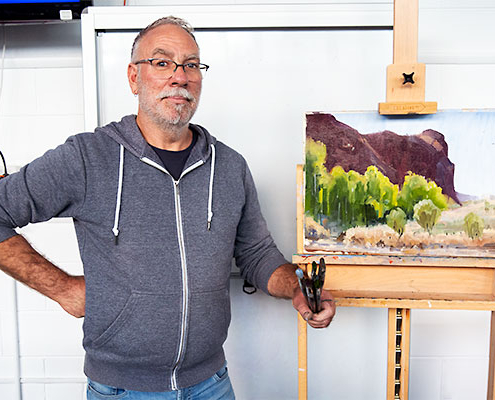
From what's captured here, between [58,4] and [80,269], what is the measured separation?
0.94 meters

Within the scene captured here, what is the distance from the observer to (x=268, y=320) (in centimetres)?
166

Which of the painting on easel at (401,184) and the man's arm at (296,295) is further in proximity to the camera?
the painting on easel at (401,184)

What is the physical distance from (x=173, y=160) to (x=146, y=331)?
15.9 inches

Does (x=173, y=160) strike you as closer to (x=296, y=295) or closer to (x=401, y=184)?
(x=296, y=295)

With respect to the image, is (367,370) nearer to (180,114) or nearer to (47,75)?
(180,114)

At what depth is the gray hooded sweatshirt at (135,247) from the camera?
1121 millimetres

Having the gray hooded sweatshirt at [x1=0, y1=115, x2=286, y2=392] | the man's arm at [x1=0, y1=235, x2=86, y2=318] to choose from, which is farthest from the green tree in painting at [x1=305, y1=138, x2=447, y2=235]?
the man's arm at [x1=0, y1=235, x2=86, y2=318]

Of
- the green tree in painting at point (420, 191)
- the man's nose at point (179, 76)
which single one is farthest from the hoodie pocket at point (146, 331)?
the green tree in painting at point (420, 191)

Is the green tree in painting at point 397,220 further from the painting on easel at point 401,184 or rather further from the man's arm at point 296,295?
the man's arm at point 296,295

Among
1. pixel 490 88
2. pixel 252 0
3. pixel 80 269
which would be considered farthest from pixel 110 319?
pixel 490 88

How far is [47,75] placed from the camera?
6.13 ft

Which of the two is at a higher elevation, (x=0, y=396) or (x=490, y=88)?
(x=490, y=88)

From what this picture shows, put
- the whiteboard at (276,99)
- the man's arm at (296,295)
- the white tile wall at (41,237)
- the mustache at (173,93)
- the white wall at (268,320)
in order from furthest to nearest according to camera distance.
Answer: the white tile wall at (41,237), the white wall at (268,320), the whiteboard at (276,99), the mustache at (173,93), the man's arm at (296,295)

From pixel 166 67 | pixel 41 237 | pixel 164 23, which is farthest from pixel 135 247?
pixel 41 237
